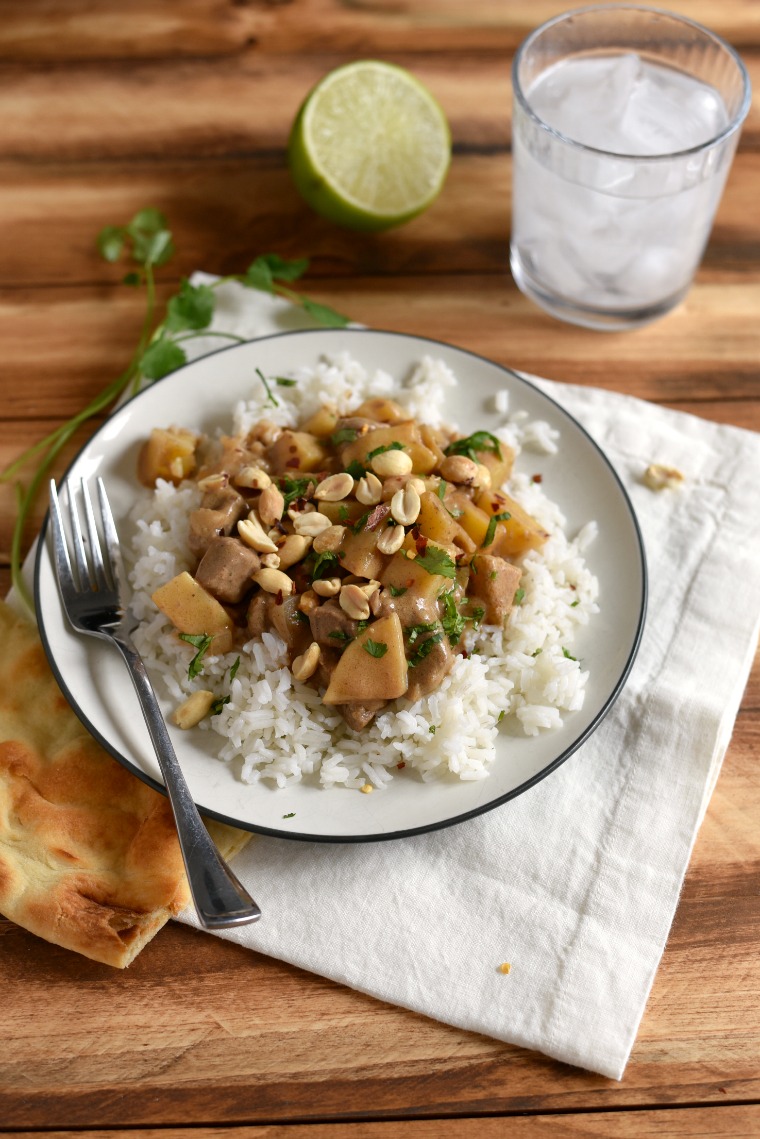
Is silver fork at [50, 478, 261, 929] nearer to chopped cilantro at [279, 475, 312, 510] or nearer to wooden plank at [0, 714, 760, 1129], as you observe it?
wooden plank at [0, 714, 760, 1129]

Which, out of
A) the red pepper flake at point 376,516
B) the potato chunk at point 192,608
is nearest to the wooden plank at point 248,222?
the red pepper flake at point 376,516

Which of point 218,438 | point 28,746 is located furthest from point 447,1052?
point 218,438

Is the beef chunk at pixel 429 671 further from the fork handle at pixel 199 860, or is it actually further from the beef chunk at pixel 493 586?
the fork handle at pixel 199 860

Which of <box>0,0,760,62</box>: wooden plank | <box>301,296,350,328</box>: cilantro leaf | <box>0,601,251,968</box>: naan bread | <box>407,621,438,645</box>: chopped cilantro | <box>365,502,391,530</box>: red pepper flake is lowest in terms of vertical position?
<box>0,601,251,968</box>: naan bread

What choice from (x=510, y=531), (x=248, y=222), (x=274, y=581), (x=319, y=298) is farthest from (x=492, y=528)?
(x=248, y=222)

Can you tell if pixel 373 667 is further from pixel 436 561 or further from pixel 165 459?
pixel 165 459

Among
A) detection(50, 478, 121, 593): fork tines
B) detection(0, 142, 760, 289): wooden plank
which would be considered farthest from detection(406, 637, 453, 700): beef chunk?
detection(0, 142, 760, 289): wooden plank
